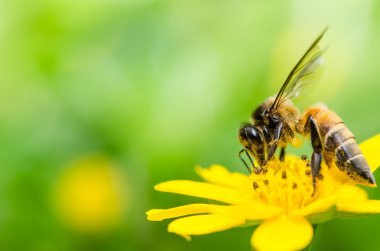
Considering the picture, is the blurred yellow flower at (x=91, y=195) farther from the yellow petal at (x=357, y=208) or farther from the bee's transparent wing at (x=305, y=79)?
the yellow petal at (x=357, y=208)

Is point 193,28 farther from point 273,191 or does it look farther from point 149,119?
point 273,191

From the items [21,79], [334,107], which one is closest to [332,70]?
[334,107]

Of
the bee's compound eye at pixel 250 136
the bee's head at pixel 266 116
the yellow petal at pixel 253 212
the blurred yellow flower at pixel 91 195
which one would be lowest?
the yellow petal at pixel 253 212

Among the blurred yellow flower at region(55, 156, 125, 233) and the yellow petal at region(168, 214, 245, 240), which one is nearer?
the yellow petal at region(168, 214, 245, 240)

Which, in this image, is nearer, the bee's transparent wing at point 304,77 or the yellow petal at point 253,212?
the yellow petal at point 253,212

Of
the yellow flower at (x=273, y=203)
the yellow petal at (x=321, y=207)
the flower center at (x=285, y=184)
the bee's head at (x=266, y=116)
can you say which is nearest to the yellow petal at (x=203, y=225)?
the yellow flower at (x=273, y=203)

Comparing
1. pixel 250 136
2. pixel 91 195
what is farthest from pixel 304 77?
pixel 91 195

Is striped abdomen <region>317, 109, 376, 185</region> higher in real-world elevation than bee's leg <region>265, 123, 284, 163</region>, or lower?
lower

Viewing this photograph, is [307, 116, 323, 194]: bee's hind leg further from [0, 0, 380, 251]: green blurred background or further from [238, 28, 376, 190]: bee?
[0, 0, 380, 251]: green blurred background

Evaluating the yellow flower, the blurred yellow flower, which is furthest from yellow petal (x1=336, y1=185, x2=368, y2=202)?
the blurred yellow flower
